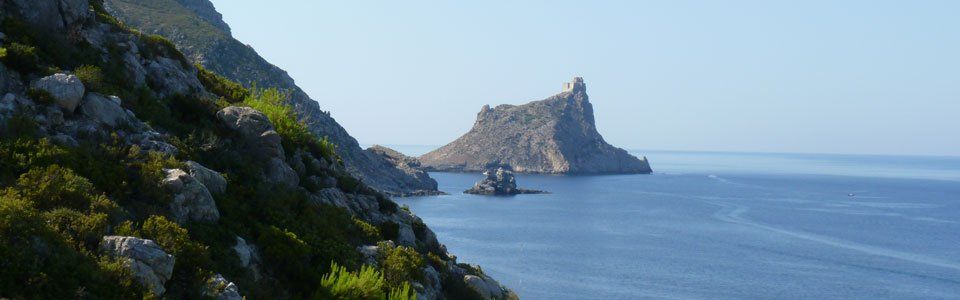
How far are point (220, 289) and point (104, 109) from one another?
6.42 metres

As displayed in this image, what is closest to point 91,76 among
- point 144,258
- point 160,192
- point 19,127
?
point 19,127

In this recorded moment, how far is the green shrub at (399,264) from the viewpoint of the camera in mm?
19556

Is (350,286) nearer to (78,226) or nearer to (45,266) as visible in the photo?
(78,226)

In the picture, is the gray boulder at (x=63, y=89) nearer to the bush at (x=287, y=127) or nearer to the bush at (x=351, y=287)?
the bush at (x=287, y=127)

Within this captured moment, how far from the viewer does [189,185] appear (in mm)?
16594

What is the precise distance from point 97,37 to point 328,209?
27.0ft

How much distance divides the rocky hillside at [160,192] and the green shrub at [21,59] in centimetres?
4

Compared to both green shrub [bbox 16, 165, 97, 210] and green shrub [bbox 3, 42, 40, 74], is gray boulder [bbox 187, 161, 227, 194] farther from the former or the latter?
green shrub [bbox 3, 42, 40, 74]

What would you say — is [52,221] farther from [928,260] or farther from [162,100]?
[928,260]

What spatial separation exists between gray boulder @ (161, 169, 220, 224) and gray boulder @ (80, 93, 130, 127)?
2.35 meters

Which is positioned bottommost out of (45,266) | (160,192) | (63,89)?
(45,266)

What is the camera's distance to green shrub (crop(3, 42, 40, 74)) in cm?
1772

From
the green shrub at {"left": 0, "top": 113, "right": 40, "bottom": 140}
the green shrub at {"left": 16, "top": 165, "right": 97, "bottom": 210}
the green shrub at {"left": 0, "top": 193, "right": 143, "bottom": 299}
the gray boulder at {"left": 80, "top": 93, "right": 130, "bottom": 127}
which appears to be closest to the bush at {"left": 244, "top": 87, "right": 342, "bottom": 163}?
the gray boulder at {"left": 80, "top": 93, "right": 130, "bottom": 127}

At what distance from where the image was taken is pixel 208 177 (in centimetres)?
1808
